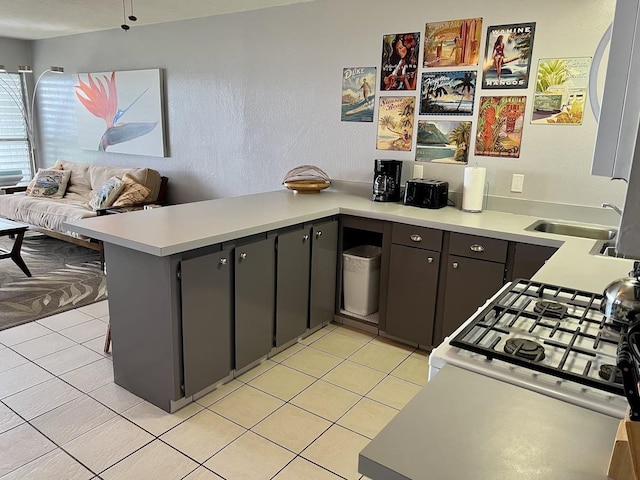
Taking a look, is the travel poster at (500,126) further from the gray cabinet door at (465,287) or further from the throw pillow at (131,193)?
the throw pillow at (131,193)

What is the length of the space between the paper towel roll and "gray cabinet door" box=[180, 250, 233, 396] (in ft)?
5.42

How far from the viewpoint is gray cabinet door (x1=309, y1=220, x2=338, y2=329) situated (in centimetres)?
317

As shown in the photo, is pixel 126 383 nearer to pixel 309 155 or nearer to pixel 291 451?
pixel 291 451

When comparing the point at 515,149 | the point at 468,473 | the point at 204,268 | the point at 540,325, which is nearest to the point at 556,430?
the point at 468,473

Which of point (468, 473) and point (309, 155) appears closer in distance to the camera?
point (468, 473)

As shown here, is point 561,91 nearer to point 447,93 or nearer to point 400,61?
point 447,93

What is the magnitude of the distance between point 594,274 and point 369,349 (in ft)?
5.37

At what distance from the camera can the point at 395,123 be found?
11.5 ft

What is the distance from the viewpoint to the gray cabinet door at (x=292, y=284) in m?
2.90

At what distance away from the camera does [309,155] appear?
3990 mm

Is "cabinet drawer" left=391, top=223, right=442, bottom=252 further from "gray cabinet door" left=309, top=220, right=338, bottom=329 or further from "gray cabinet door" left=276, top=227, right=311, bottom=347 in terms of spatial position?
"gray cabinet door" left=276, top=227, right=311, bottom=347

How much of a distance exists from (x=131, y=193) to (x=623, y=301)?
4.57 m

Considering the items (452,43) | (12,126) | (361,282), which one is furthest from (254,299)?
(12,126)

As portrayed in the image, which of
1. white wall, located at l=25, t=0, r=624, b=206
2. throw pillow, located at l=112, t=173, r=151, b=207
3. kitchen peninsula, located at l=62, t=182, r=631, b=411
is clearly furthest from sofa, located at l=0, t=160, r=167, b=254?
kitchen peninsula, located at l=62, t=182, r=631, b=411
